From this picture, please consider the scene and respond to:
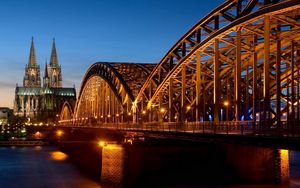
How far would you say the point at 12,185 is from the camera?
60469 mm

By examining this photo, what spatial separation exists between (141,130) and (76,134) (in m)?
82.9

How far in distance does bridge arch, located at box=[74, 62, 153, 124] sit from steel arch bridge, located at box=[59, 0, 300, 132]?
0.88ft

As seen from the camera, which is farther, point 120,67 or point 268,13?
point 120,67

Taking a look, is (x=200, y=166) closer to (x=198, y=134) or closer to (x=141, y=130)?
(x=141, y=130)

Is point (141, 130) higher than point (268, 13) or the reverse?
the reverse

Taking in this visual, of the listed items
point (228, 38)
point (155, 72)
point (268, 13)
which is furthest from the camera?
point (155, 72)

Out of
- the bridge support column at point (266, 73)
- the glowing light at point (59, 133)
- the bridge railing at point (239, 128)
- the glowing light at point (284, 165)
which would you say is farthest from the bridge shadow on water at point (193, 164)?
the glowing light at point (59, 133)

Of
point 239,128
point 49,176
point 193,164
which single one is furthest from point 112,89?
A: point 239,128

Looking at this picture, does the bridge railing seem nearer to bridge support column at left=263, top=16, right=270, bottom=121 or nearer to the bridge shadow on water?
bridge support column at left=263, top=16, right=270, bottom=121

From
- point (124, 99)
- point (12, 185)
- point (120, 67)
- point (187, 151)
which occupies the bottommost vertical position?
point (12, 185)

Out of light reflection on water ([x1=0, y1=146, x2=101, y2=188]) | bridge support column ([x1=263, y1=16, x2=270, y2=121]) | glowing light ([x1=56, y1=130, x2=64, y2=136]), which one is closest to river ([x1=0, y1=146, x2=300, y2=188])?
light reflection on water ([x1=0, y1=146, x2=101, y2=188])

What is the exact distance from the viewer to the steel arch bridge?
38344mm

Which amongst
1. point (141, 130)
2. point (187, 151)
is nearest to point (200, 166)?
point (187, 151)

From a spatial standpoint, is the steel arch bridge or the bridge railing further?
the steel arch bridge
